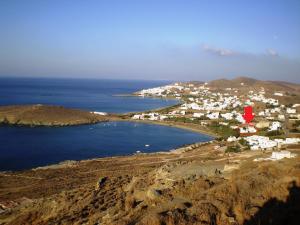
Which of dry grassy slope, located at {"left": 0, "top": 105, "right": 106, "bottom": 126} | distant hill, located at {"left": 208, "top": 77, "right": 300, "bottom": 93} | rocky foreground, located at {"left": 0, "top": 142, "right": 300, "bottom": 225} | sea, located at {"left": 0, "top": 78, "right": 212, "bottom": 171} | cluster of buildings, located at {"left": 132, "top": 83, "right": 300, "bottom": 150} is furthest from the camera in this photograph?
distant hill, located at {"left": 208, "top": 77, "right": 300, "bottom": 93}

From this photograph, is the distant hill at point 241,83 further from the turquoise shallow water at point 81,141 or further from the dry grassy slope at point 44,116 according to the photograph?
the turquoise shallow water at point 81,141

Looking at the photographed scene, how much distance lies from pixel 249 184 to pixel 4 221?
445 inches

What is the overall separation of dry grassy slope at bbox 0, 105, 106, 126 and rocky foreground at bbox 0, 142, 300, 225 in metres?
34.7

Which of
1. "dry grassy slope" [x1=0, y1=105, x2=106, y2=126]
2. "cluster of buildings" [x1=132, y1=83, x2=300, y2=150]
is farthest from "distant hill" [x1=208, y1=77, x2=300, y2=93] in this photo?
"dry grassy slope" [x1=0, y1=105, x2=106, y2=126]

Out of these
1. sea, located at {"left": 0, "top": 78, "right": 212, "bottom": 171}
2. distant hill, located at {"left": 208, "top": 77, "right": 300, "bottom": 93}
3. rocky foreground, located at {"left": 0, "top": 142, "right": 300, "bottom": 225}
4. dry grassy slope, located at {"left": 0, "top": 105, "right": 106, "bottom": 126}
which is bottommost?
sea, located at {"left": 0, "top": 78, "right": 212, "bottom": 171}

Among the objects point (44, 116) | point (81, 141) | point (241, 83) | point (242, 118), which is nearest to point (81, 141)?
point (81, 141)

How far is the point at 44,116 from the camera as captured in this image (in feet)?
194

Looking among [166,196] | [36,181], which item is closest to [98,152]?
[36,181]

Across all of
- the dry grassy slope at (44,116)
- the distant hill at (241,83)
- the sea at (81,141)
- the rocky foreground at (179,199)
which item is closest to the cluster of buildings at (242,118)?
the sea at (81,141)

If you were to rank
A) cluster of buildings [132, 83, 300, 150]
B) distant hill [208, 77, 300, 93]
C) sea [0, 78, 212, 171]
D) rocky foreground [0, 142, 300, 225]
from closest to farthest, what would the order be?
rocky foreground [0, 142, 300, 225] → cluster of buildings [132, 83, 300, 150] → sea [0, 78, 212, 171] → distant hill [208, 77, 300, 93]

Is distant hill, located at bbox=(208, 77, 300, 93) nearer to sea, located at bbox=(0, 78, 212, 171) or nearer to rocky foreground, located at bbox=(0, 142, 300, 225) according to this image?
sea, located at bbox=(0, 78, 212, 171)

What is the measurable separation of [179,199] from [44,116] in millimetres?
50977

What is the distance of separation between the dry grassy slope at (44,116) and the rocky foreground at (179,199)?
114 ft

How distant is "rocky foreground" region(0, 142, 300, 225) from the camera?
999 cm
